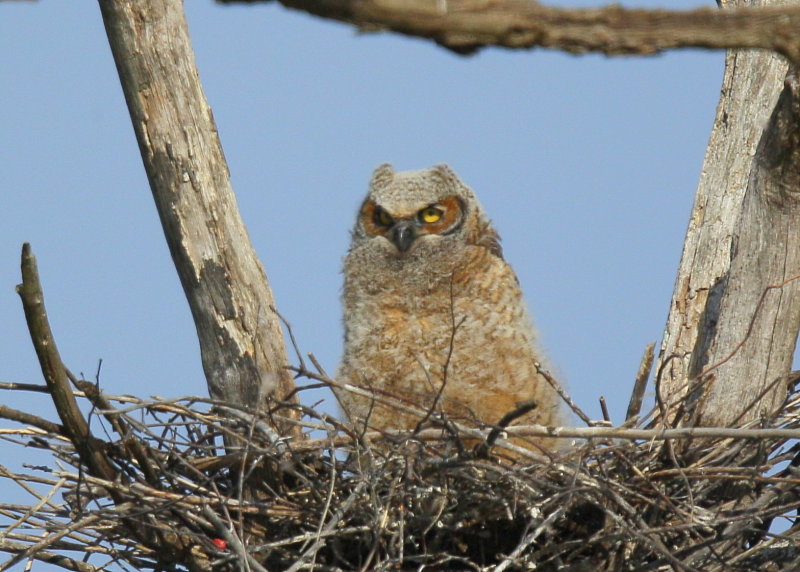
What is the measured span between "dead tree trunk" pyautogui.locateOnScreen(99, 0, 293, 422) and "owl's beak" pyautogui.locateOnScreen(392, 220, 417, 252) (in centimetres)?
112

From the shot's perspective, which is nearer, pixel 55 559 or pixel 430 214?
pixel 55 559

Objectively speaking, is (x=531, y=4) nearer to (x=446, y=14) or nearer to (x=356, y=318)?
(x=446, y=14)

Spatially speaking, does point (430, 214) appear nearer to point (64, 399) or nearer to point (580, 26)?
point (64, 399)

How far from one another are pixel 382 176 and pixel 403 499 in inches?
82.9

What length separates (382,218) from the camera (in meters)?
5.04

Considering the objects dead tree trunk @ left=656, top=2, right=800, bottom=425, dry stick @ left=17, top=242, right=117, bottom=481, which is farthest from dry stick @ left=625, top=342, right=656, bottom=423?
dry stick @ left=17, top=242, right=117, bottom=481

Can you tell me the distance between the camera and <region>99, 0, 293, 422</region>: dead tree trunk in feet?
12.0

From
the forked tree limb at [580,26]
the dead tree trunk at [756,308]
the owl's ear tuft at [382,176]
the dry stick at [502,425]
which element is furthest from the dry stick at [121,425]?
the owl's ear tuft at [382,176]

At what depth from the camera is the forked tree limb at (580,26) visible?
188 centimetres

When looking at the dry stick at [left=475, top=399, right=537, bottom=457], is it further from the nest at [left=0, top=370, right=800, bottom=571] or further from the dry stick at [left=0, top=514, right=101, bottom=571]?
the dry stick at [left=0, top=514, right=101, bottom=571]

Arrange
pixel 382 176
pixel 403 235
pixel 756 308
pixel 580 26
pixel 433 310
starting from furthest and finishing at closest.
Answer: pixel 382 176 < pixel 403 235 < pixel 433 310 < pixel 756 308 < pixel 580 26

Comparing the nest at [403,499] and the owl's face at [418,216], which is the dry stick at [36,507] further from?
the owl's face at [418,216]

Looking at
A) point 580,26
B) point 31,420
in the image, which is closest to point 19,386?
point 31,420

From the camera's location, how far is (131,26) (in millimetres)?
3643
